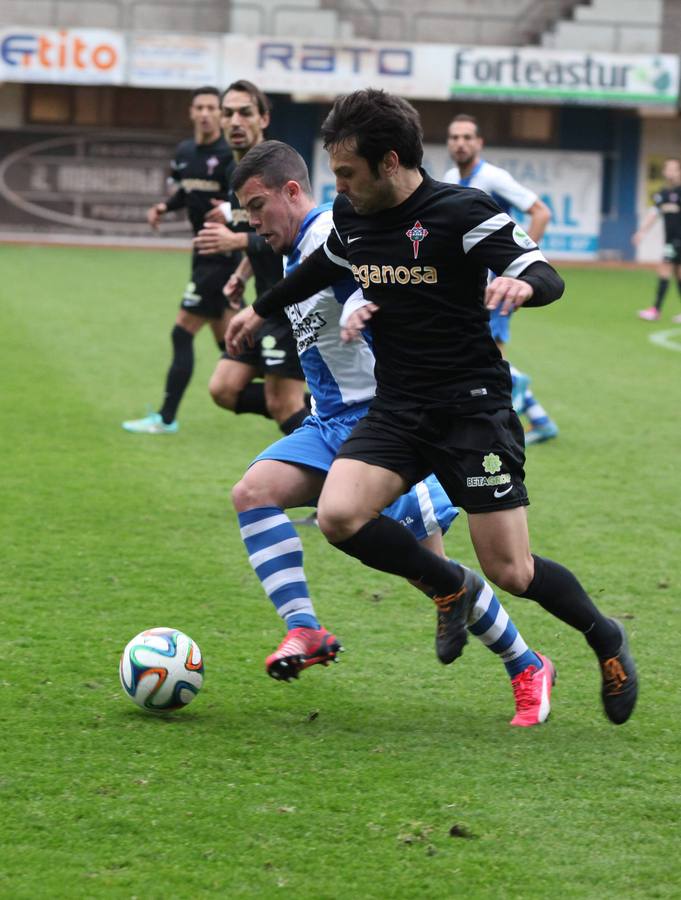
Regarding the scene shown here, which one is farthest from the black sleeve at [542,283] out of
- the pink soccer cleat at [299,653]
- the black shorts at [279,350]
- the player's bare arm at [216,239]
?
the black shorts at [279,350]

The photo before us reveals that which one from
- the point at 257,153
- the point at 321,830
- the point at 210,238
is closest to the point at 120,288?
the point at 210,238

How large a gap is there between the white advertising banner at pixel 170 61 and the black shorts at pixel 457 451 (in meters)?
27.1

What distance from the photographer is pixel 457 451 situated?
4.39 metres

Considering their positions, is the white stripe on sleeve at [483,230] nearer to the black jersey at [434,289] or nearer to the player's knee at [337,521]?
the black jersey at [434,289]

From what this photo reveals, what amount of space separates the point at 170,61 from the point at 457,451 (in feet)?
90.7

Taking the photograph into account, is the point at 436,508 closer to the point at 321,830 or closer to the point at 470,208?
the point at 470,208

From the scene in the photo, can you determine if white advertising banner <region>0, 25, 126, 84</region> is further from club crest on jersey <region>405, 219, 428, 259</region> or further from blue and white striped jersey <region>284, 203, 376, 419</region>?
club crest on jersey <region>405, 219, 428, 259</region>

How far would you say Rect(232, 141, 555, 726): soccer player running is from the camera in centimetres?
463

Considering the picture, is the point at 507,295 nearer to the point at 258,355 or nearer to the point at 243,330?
the point at 243,330

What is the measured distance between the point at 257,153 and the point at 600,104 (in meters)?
28.0

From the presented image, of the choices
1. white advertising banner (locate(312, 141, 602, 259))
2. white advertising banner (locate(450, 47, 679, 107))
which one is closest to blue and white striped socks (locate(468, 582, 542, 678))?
white advertising banner (locate(450, 47, 679, 107))

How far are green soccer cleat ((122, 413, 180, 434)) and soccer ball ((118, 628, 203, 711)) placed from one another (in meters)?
5.54

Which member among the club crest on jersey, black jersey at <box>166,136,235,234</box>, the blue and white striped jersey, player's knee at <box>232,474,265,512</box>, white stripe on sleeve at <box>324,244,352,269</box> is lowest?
player's knee at <box>232,474,265,512</box>

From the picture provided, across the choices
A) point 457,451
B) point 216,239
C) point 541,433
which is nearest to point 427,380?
point 457,451
